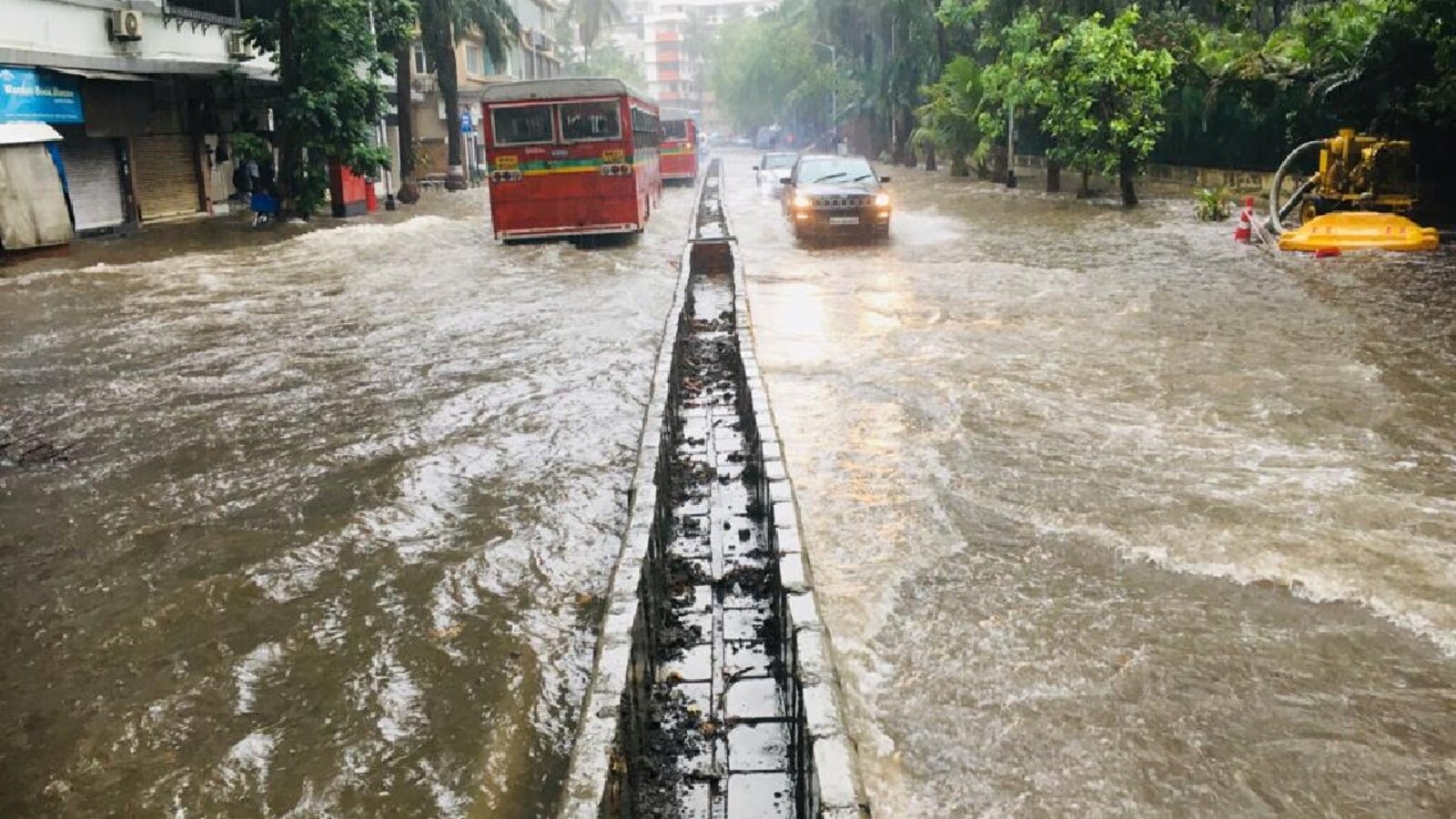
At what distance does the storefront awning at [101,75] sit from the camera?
20.7 m

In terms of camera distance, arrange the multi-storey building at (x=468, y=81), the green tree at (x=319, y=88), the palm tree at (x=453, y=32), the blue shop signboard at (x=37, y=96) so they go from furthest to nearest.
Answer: the multi-storey building at (x=468, y=81) → the palm tree at (x=453, y=32) → the green tree at (x=319, y=88) → the blue shop signboard at (x=37, y=96)

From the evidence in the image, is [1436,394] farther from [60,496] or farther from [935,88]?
[935,88]

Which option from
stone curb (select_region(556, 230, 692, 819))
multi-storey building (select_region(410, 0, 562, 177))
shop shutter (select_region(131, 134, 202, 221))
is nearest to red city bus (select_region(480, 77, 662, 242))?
shop shutter (select_region(131, 134, 202, 221))

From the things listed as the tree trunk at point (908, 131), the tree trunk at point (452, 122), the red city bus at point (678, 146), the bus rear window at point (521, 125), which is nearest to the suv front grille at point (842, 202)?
the bus rear window at point (521, 125)

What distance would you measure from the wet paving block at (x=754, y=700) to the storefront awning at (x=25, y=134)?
18.5 m

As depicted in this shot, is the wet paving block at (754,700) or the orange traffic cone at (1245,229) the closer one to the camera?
the wet paving block at (754,700)

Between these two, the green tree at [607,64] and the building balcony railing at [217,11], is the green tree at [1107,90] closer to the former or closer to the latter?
the building balcony railing at [217,11]

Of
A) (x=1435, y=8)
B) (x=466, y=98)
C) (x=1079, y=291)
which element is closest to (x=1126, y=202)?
(x=1435, y=8)

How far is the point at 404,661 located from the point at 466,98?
51742mm

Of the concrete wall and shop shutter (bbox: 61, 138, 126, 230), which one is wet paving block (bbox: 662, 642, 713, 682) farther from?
shop shutter (bbox: 61, 138, 126, 230)

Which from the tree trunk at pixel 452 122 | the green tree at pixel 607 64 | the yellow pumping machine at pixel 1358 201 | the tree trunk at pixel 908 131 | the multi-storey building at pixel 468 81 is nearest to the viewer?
the yellow pumping machine at pixel 1358 201

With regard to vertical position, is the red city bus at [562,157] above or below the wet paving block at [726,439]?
above

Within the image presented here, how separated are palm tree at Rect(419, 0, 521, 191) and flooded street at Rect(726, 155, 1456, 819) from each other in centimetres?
2474

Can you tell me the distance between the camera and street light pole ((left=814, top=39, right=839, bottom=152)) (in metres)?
62.2
